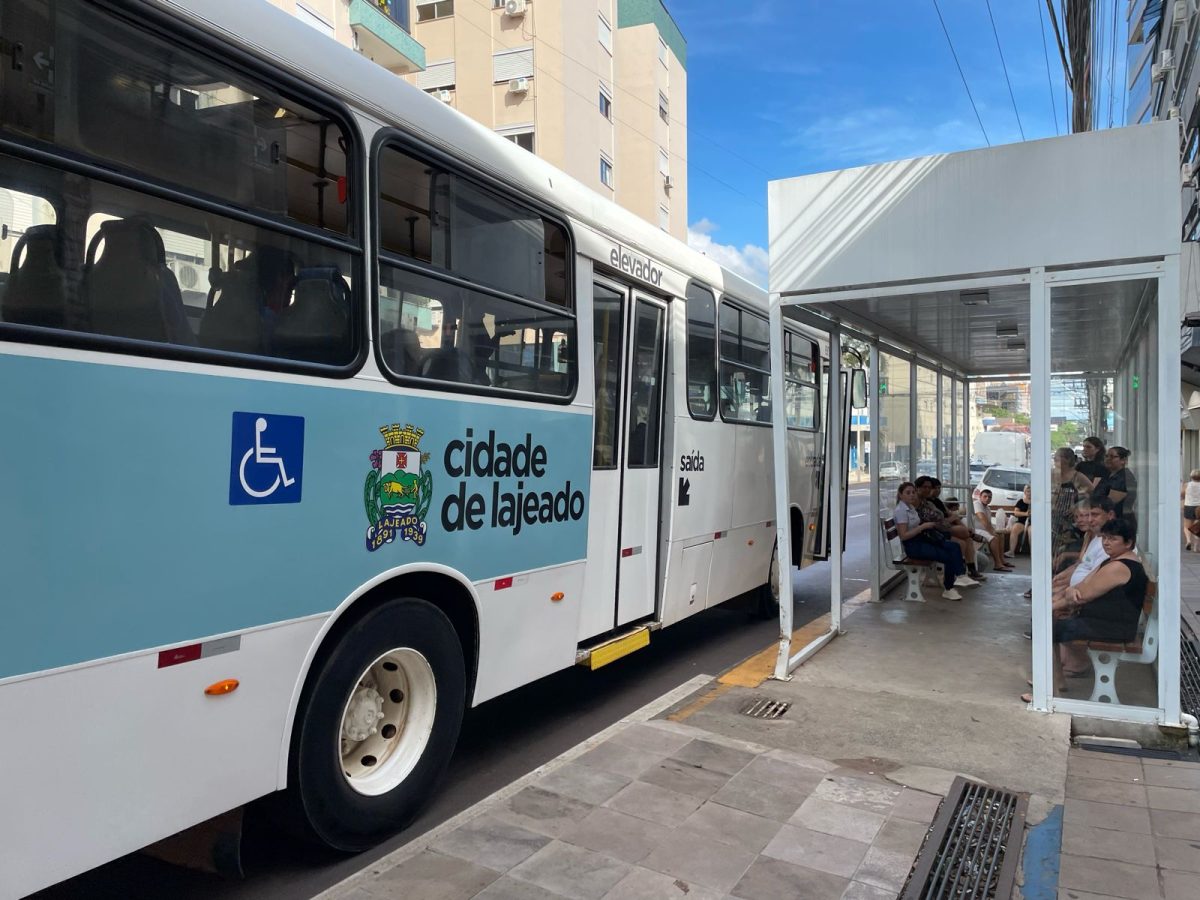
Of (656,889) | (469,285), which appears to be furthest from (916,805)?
(469,285)

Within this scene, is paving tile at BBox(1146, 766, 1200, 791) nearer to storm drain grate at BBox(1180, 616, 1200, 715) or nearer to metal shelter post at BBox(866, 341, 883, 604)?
storm drain grate at BBox(1180, 616, 1200, 715)

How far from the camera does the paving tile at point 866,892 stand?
3.48 m

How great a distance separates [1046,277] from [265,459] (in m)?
4.86

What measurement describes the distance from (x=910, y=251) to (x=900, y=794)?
11.6 ft

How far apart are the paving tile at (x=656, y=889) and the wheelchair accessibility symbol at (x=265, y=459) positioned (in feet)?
6.41

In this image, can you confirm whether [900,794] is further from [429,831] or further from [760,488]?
[760,488]

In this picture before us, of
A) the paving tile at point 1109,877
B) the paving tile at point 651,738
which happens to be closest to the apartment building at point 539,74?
the paving tile at point 651,738

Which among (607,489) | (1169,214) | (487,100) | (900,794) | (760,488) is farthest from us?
(487,100)

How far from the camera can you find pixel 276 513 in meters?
3.31

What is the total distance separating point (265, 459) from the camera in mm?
3260

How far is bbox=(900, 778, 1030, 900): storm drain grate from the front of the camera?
3643 mm

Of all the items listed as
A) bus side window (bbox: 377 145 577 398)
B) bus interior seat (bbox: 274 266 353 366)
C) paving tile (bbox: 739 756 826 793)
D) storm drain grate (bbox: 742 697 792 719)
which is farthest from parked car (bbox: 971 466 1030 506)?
bus interior seat (bbox: 274 266 353 366)

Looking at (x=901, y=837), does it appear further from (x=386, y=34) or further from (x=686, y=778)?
(x=386, y=34)

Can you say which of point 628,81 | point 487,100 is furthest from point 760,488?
point 628,81
